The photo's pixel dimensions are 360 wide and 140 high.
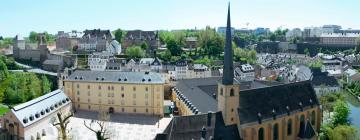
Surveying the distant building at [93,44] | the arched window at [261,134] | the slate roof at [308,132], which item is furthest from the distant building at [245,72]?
the arched window at [261,134]

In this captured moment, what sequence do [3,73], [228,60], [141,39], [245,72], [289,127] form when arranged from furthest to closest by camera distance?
[141,39] → [245,72] → [3,73] → [289,127] → [228,60]

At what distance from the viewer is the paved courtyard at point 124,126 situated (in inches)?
2074

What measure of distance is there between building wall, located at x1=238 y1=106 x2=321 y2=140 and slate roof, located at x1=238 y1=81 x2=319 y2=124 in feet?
1.87

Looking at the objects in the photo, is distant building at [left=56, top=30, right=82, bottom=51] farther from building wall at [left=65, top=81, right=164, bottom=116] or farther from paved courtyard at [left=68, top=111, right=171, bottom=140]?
paved courtyard at [left=68, top=111, right=171, bottom=140]

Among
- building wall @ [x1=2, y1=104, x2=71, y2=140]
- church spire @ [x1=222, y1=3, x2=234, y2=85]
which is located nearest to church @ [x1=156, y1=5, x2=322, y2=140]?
church spire @ [x1=222, y1=3, x2=234, y2=85]

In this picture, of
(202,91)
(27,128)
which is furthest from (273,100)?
(27,128)

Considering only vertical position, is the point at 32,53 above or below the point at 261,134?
above

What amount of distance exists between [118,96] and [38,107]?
1402 cm

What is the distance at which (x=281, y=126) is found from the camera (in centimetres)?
4497

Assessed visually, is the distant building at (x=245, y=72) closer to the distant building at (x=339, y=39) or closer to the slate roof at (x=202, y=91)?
the slate roof at (x=202, y=91)

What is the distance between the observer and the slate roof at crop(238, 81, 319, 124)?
137ft

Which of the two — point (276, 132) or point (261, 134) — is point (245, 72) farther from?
point (261, 134)

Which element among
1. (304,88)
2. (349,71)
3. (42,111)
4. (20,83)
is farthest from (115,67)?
(349,71)

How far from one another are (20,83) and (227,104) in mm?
56272
